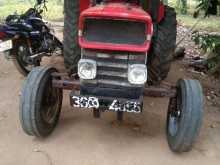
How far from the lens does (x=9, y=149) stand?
14.1 feet

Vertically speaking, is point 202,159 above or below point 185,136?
below

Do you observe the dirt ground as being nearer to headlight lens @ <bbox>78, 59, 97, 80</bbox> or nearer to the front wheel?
the front wheel

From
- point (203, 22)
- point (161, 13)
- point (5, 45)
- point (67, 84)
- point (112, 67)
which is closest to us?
point (112, 67)

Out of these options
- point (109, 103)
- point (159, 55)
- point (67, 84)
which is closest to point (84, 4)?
point (159, 55)

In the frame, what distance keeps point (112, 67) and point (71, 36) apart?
3.76 feet

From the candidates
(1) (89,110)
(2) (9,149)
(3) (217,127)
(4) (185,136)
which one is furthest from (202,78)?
(2) (9,149)

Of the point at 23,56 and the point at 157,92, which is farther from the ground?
the point at 157,92

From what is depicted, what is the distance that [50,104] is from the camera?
15.5 feet

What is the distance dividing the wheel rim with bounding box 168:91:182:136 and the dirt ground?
8.0 inches

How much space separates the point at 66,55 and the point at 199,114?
1956 millimetres

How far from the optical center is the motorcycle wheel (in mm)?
6449

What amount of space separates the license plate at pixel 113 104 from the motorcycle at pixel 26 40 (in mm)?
2575

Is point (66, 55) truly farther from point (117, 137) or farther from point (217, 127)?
point (217, 127)

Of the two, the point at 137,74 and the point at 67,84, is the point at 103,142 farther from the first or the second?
the point at 137,74
